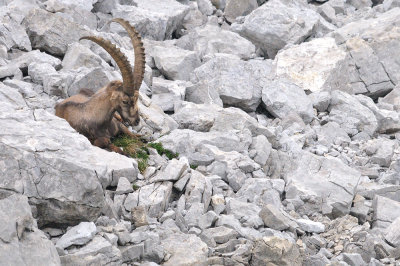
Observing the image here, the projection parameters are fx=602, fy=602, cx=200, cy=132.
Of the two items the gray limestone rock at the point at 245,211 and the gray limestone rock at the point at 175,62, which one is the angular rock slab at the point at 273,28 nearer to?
the gray limestone rock at the point at 175,62

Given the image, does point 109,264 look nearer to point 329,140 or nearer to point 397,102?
point 329,140

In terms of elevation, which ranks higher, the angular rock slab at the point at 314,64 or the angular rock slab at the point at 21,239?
the angular rock slab at the point at 21,239

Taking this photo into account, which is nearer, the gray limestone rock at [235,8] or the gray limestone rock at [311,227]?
the gray limestone rock at [311,227]

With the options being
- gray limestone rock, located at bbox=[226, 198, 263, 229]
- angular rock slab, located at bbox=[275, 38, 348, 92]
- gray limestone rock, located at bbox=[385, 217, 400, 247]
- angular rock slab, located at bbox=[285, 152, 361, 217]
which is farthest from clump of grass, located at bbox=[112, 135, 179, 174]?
angular rock slab, located at bbox=[275, 38, 348, 92]

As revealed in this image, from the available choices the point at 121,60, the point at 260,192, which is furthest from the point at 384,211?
the point at 121,60

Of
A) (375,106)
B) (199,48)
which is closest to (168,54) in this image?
(199,48)

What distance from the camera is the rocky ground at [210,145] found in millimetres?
7312

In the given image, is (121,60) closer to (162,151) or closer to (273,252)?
(162,151)

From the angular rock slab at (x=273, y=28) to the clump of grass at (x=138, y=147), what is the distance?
341 inches

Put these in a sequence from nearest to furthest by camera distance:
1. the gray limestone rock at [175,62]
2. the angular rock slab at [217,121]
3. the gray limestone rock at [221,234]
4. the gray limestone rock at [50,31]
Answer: the gray limestone rock at [221,234]
the angular rock slab at [217,121]
the gray limestone rock at [50,31]
the gray limestone rock at [175,62]

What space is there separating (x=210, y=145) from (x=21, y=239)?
5289mm

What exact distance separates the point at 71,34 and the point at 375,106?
25.3 feet

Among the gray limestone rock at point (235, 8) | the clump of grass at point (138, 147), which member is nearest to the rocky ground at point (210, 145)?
the clump of grass at point (138, 147)

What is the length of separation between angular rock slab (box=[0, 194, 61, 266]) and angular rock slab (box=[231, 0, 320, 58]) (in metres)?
13.1
